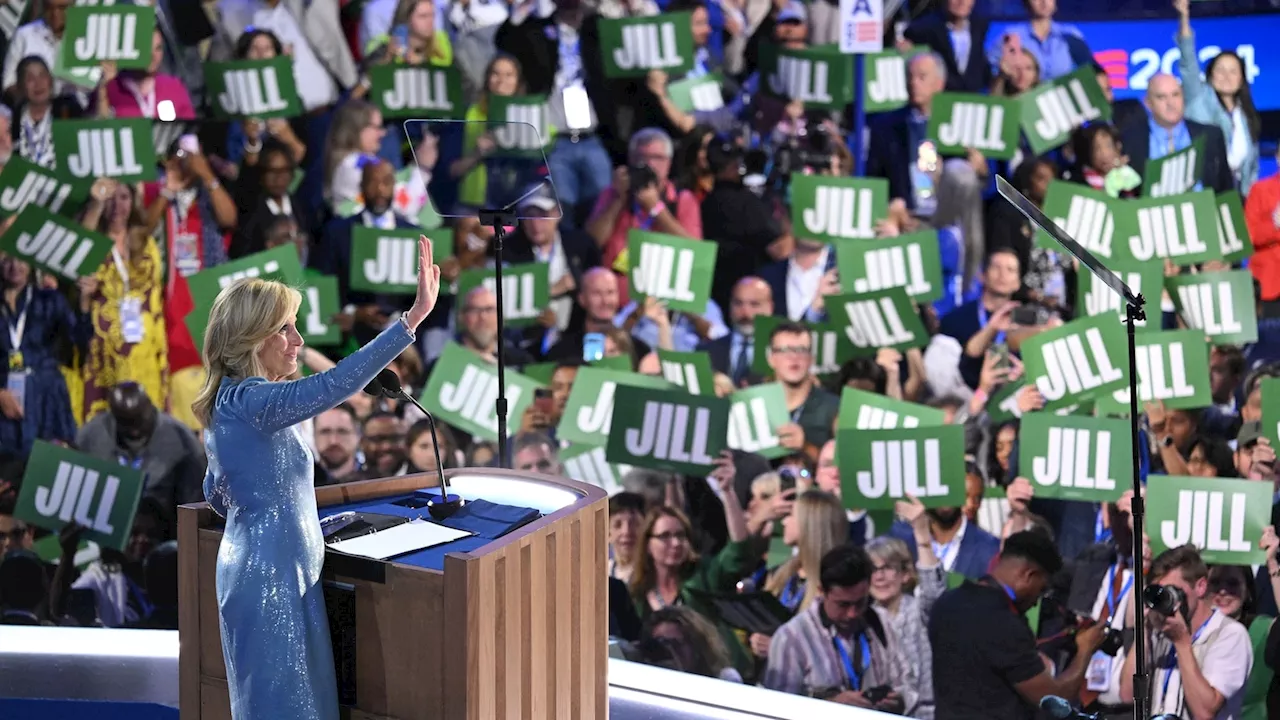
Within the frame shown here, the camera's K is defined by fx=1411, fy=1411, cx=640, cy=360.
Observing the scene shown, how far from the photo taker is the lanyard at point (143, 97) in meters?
5.39

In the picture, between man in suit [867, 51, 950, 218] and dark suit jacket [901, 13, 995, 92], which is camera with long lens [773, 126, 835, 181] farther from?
dark suit jacket [901, 13, 995, 92]

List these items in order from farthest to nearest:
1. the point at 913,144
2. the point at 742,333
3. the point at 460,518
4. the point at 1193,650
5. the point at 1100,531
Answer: the point at 742,333 < the point at 913,144 < the point at 1100,531 < the point at 1193,650 < the point at 460,518

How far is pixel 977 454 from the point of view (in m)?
4.73

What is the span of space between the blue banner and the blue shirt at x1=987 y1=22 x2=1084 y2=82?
25 millimetres

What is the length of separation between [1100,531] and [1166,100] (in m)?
1.39

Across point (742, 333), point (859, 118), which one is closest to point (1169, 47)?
point (859, 118)

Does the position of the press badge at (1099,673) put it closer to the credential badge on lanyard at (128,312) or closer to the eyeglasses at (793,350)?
the eyeglasses at (793,350)

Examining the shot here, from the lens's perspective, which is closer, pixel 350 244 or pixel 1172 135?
pixel 1172 135

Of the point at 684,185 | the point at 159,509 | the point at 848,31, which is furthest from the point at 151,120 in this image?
the point at 848,31

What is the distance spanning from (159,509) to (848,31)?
10.2 feet

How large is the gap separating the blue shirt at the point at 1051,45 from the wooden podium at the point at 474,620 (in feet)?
8.70

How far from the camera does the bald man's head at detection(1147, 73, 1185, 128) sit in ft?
14.6

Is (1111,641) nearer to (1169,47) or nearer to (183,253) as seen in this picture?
(1169,47)

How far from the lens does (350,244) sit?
5.34 m
